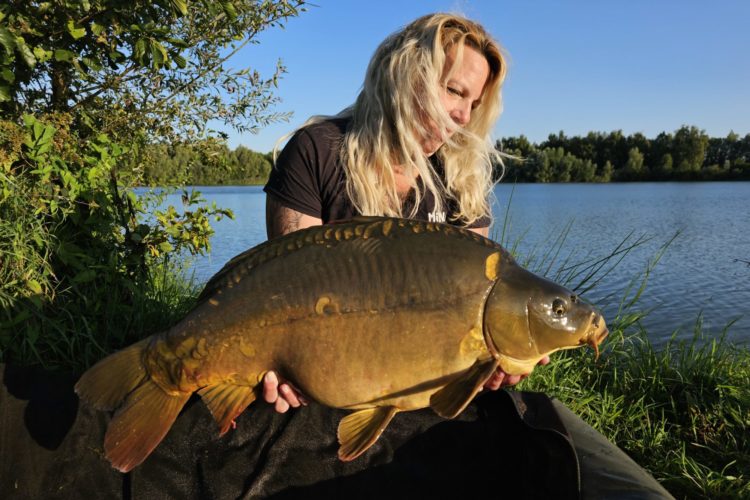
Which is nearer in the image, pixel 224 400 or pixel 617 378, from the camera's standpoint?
pixel 224 400

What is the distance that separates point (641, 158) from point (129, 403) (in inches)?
2031

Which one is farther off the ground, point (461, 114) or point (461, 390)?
point (461, 114)

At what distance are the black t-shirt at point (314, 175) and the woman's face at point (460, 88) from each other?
0.35 meters

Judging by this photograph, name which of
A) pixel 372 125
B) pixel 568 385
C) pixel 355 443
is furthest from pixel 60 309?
pixel 568 385

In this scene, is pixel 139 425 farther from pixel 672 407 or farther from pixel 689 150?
pixel 689 150

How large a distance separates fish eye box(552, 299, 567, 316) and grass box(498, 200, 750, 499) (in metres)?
1.23

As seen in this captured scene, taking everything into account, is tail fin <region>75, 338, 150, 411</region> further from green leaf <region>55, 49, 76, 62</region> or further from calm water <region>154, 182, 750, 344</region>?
calm water <region>154, 182, 750, 344</region>

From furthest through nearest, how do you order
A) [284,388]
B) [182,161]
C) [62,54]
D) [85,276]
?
[182,161]
[85,276]
[62,54]
[284,388]

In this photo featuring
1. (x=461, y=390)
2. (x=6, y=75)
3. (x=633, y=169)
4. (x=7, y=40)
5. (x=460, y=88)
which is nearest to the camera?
(x=461, y=390)

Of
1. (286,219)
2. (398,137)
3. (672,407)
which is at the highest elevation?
(398,137)

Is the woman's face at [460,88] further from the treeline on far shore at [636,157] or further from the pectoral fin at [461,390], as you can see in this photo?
the treeline on far shore at [636,157]

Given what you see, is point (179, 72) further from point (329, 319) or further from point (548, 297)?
point (548, 297)

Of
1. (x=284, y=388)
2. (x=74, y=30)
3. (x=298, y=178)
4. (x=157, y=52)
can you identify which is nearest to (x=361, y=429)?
(x=284, y=388)

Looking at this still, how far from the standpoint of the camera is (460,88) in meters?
1.95
